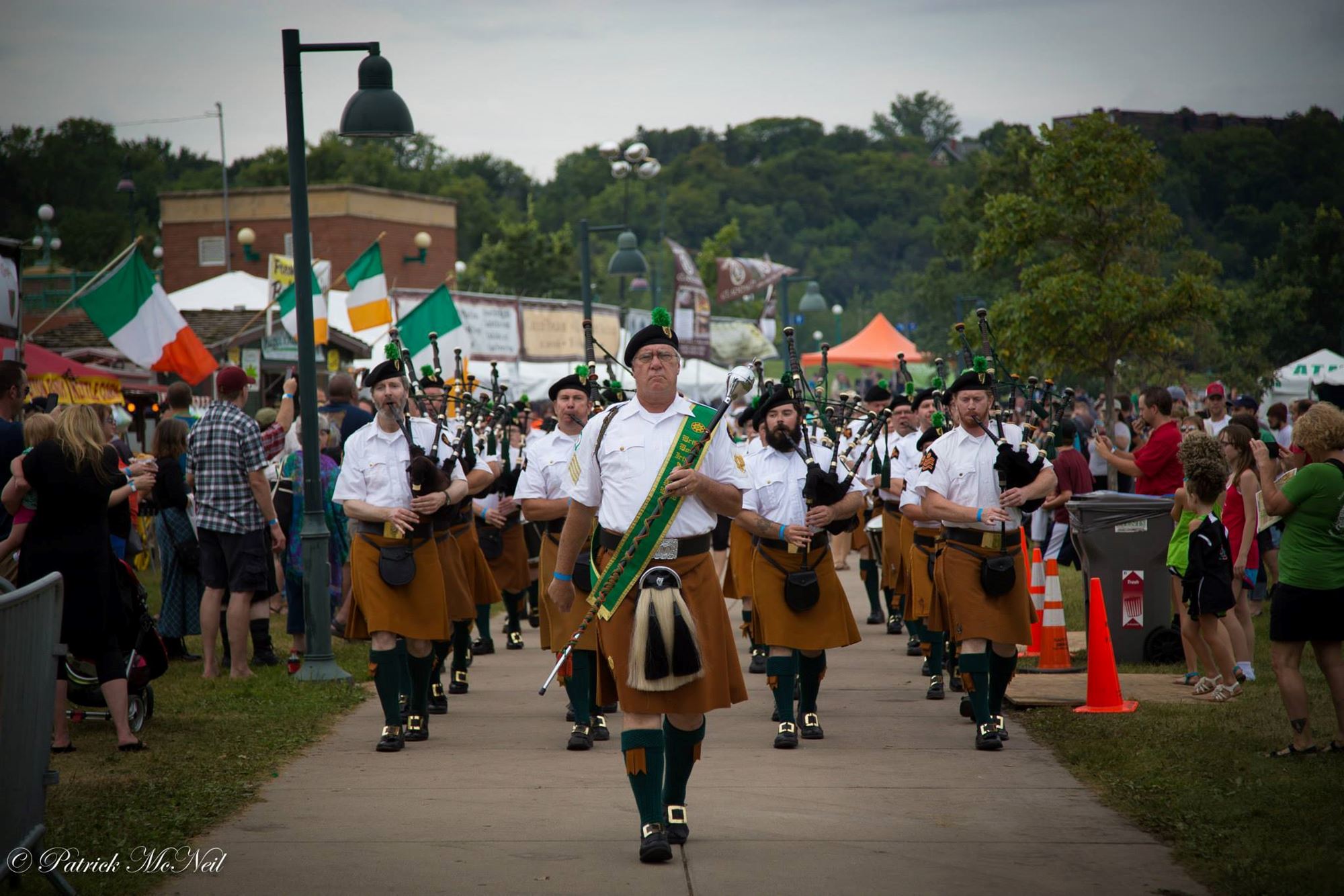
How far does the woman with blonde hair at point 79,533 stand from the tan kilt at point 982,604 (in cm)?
456

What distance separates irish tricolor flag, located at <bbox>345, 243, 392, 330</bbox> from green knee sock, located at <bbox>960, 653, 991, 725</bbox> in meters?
13.2

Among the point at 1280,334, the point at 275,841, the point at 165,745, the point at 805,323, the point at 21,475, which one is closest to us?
the point at 275,841

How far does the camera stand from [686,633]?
222 inches

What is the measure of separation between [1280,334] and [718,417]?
107 ft

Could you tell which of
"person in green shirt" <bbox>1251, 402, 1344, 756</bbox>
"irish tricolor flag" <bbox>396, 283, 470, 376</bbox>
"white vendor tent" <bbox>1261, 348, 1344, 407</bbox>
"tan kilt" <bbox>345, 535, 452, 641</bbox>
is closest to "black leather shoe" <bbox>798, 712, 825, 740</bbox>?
"tan kilt" <bbox>345, 535, 452, 641</bbox>

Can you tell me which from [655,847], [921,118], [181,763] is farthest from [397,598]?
[921,118]

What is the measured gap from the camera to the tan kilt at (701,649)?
5734 mm

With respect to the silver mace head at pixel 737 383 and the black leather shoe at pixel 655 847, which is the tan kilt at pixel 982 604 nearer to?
the silver mace head at pixel 737 383

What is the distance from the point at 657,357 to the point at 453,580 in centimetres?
340

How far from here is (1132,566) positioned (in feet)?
35.1

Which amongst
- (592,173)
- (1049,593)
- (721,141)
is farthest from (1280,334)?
(721,141)

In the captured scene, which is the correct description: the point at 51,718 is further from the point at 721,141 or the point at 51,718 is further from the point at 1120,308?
the point at 721,141

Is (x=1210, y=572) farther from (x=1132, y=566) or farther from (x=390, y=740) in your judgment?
(x=390, y=740)

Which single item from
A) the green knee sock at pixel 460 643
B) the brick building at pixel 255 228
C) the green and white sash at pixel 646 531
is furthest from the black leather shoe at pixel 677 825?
the brick building at pixel 255 228
